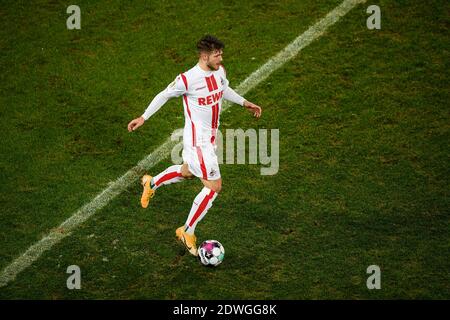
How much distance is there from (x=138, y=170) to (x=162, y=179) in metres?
0.86

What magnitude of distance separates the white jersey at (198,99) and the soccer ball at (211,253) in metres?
0.99

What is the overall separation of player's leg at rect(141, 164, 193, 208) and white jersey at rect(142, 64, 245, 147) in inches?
15.1

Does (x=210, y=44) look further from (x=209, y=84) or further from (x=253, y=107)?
(x=253, y=107)

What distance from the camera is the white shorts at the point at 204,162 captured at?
665 cm

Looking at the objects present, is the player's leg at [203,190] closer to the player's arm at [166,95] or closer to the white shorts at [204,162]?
the white shorts at [204,162]

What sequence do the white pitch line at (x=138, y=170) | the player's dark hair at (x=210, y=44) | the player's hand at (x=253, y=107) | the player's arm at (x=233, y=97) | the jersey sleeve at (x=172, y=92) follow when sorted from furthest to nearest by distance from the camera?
the player's hand at (x=253, y=107)
the player's arm at (x=233, y=97)
the white pitch line at (x=138, y=170)
the jersey sleeve at (x=172, y=92)
the player's dark hair at (x=210, y=44)

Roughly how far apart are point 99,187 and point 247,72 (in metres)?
2.77

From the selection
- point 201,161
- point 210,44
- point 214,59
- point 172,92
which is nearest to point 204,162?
point 201,161

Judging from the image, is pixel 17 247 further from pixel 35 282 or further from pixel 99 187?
pixel 99 187

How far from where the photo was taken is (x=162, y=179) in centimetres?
716

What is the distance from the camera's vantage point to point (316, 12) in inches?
397

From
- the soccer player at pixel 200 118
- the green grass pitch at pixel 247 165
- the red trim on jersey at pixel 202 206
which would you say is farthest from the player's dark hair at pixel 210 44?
the green grass pitch at pixel 247 165

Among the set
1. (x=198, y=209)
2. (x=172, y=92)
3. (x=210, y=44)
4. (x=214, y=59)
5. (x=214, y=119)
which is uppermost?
(x=210, y=44)
